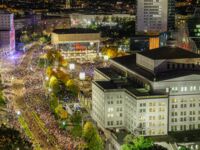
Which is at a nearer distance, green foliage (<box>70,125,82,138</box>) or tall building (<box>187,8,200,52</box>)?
green foliage (<box>70,125,82,138</box>)

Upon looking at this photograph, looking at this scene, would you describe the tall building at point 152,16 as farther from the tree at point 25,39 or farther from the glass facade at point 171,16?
the tree at point 25,39

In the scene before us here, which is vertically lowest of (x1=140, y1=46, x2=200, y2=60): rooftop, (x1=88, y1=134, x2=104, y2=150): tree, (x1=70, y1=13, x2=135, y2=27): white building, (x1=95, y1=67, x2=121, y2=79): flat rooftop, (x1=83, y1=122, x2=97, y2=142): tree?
(x1=88, y1=134, x2=104, y2=150): tree

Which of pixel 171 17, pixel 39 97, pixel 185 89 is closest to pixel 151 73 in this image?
pixel 185 89

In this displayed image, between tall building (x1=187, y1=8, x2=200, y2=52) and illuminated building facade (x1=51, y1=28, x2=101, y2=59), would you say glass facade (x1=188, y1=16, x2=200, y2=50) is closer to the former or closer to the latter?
tall building (x1=187, y1=8, x2=200, y2=52)

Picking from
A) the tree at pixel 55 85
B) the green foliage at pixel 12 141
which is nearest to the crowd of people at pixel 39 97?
the tree at pixel 55 85

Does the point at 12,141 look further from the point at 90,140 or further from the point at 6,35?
the point at 6,35

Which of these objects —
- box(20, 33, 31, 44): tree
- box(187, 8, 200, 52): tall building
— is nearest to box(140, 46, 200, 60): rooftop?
box(187, 8, 200, 52): tall building

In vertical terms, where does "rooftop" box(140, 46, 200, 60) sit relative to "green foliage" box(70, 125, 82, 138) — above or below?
above
